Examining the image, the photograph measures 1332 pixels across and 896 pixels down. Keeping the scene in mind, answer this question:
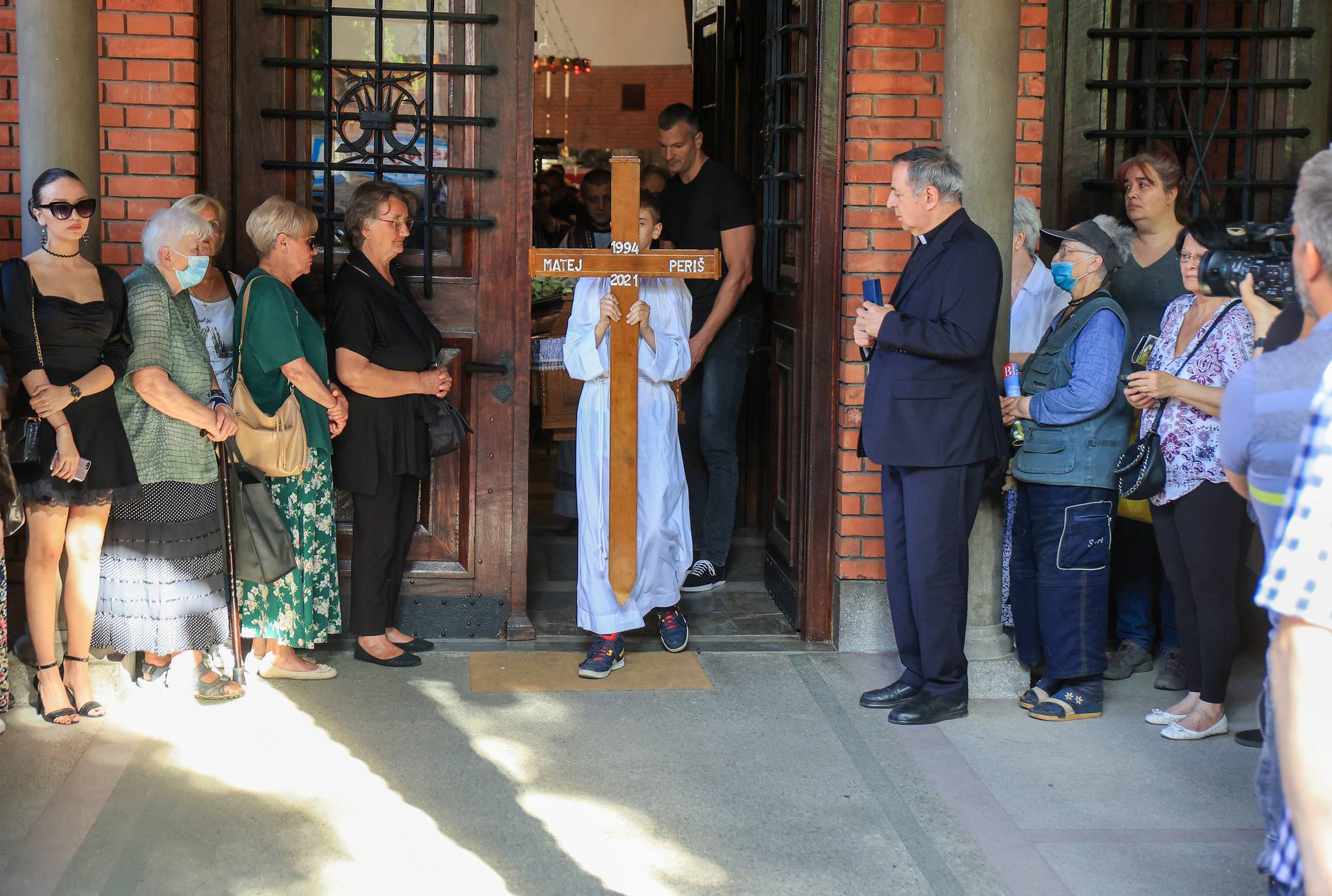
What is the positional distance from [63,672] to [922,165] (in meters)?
3.29

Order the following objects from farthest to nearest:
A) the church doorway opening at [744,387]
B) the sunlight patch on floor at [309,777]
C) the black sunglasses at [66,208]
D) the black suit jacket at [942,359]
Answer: the church doorway opening at [744,387] < the black suit jacket at [942,359] < the black sunglasses at [66,208] < the sunlight patch on floor at [309,777]

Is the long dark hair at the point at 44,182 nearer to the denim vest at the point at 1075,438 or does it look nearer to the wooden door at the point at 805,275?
the wooden door at the point at 805,275

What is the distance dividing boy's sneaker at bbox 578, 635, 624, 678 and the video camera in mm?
2680

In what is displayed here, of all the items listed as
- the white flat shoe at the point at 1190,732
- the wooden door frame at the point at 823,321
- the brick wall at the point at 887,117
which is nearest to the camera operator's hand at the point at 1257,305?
the white flat shoe at the point at 1190,732

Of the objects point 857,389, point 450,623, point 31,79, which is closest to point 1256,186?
point 857,389

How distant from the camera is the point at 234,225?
17.9ft

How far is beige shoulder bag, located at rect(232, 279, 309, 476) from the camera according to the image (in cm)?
490

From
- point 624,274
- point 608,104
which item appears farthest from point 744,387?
point 608,104

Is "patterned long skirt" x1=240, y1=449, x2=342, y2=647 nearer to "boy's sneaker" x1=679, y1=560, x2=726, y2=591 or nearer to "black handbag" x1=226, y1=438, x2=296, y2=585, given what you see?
"black handbag" x1=226, y1=438, x2=296, y2=585

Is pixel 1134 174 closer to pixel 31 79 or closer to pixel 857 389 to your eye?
pixel 857 389

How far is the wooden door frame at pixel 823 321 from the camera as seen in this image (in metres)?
5.46

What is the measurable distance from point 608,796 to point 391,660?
1486mm

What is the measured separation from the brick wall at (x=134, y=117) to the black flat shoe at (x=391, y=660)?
5.38ft

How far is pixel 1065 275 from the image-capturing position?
4.90m
